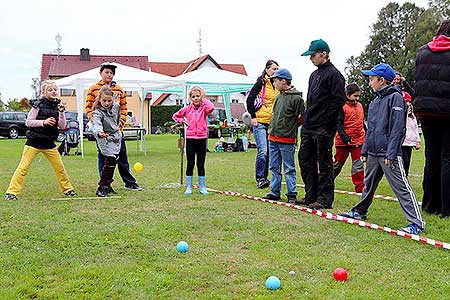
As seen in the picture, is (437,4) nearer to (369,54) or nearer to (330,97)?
(369,54)

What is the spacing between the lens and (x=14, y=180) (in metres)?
7.55

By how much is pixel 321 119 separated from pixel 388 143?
1321mm

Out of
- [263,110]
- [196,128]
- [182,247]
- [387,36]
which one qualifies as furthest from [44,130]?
[387,36]

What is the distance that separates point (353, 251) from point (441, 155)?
2.17 meters

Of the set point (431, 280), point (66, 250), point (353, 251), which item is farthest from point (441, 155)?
point (66, 250)

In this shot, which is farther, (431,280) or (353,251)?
(353,251)

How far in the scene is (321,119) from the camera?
6824mm

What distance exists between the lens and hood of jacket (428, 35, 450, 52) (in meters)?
6.07

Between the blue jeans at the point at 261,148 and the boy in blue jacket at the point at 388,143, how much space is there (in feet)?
9.31

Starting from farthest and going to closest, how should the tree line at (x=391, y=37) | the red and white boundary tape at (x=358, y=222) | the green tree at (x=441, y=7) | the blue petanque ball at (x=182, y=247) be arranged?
the tree line at (x=391, y=37)
the green tree at (x=441, y=7)
the red and white boundary tape at (x=358, y=222)
the blue petanque ball at (x=182, y=247)

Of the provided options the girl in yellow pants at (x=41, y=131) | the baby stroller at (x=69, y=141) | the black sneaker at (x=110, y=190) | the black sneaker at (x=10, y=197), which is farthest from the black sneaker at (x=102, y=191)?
the baby stroller at (x=69, y=141)

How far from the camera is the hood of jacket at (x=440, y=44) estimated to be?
6.07 meters

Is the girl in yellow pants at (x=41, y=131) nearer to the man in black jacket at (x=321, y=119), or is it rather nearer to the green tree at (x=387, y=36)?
the man in black jacket at (x=321, y=119)

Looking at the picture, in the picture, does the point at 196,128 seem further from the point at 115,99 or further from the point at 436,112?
the point at 436,112
